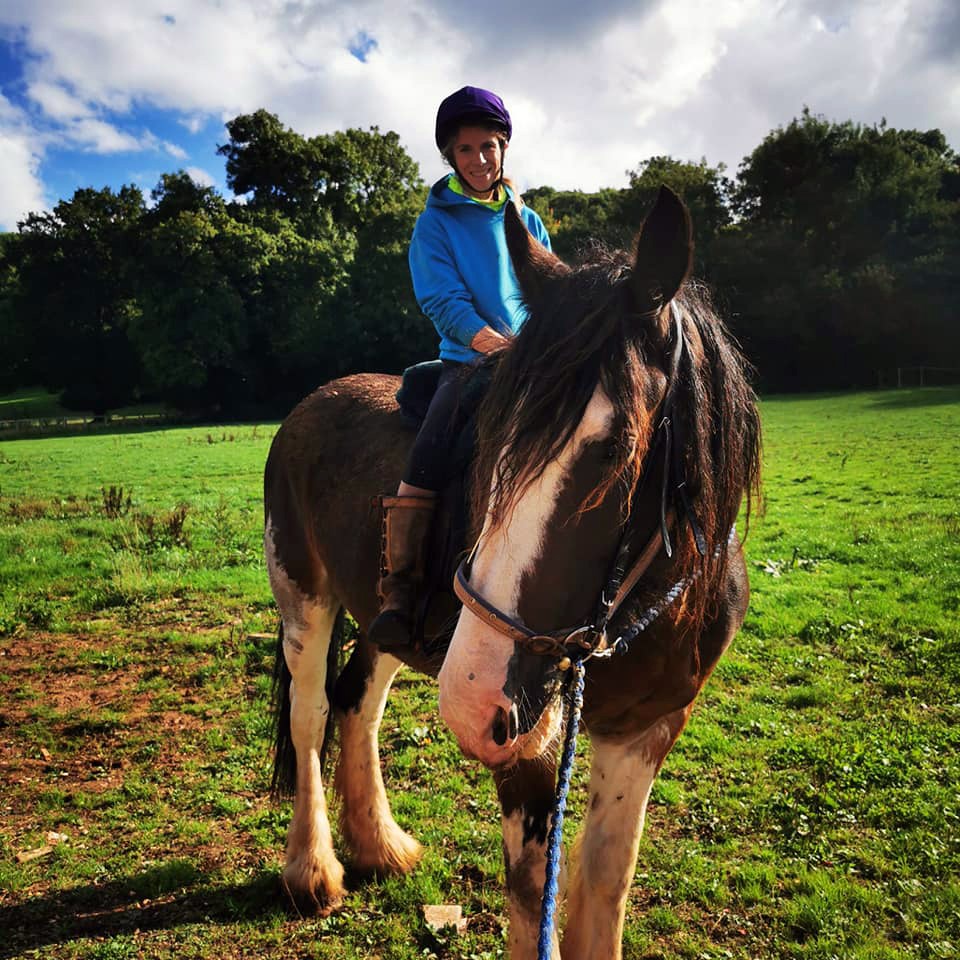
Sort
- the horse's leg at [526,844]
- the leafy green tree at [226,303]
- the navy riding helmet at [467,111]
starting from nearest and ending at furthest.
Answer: the horse's leg at [526,844] → the navy riding helmet at [467,111] → the leafy green tree at [226,303]

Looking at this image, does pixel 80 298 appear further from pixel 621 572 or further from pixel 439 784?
pixel 621 572

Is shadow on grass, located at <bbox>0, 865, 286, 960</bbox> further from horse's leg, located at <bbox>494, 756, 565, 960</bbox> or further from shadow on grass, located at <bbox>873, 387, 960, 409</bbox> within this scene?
shadow on grass, located at <bbox>873, 387, 960, 409</bbox>

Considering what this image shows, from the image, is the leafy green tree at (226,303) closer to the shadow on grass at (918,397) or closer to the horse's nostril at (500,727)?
the shadow on grass at (918,397)

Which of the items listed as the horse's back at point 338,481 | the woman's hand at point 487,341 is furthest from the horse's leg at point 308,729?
the woman's hand at point 487,341

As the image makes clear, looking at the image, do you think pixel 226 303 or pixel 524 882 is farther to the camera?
pixel 226 303

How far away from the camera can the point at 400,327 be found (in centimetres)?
4134

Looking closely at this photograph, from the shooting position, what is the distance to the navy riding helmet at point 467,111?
2830mm

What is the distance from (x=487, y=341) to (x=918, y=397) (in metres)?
33.4

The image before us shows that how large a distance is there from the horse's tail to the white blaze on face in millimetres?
2517

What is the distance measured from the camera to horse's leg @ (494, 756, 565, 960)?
2387 mm

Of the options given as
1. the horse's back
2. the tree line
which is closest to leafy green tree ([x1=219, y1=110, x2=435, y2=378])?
the tree line

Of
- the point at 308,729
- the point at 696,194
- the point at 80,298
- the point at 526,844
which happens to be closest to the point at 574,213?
the point at 696,194

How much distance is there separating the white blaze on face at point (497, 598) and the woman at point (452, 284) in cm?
95

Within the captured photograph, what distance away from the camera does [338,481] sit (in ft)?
11.9
